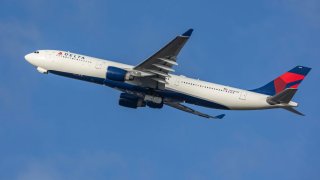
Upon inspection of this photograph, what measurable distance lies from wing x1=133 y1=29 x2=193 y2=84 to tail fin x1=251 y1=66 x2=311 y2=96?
1213 centimetres

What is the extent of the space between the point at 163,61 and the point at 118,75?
5513mm

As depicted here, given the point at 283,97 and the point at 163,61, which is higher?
the point at 163,61

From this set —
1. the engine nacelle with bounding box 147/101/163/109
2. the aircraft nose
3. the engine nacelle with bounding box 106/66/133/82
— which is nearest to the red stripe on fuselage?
the engine nacelle with bounding box 147/101/163/109

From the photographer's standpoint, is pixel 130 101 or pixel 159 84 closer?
pixel 159 84

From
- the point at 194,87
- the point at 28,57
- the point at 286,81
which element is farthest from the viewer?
the point at 28,57

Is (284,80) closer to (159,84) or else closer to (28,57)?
(159,84)

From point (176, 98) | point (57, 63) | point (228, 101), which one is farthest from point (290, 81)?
point (57, 63)

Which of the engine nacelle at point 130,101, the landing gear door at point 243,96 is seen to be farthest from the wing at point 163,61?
the landing gear door at point 243,96

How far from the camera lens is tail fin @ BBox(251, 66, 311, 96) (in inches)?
2987

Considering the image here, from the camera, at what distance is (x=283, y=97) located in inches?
2790

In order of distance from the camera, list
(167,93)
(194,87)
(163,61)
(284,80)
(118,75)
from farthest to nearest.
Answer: (284,80)
(194,87)
(167,93)
(118,75)
(163,61)

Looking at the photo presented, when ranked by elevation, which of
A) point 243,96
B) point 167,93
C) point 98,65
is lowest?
point 167,93

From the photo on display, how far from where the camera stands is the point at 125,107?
259ft

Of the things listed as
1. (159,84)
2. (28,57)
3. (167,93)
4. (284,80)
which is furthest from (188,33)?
→ (28,57)
